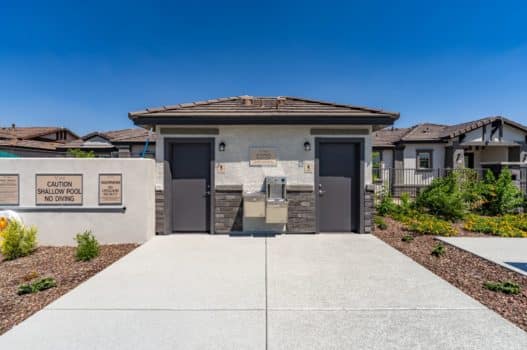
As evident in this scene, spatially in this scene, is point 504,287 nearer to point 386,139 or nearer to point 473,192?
point 473,192

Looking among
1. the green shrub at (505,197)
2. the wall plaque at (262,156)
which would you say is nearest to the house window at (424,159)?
the green shrub at (505,197)

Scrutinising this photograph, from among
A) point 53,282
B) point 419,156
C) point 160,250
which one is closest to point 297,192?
point 160,250

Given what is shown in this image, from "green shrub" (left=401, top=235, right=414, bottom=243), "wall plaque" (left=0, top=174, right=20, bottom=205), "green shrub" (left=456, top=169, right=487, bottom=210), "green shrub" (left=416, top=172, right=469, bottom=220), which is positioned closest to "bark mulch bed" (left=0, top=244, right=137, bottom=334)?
"wall plaque" (left=0, top=174, right=20, bottom=205)

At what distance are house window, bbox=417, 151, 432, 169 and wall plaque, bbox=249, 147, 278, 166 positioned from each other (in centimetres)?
1449

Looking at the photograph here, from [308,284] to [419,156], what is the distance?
1682 cm

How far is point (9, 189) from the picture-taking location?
6.07 metres

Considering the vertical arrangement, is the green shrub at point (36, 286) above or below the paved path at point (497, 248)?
below

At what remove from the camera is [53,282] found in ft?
13.2

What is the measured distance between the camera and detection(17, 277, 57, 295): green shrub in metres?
3.76

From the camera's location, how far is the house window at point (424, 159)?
17.3 meters

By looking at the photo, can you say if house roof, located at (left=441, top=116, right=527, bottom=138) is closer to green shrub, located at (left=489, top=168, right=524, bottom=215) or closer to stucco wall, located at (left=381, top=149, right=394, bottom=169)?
stucco wall, located at (left=381, top=149, right=394, bottom=169)

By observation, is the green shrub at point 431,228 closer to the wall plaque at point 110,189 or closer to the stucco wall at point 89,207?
the stucco wall at point 89,207

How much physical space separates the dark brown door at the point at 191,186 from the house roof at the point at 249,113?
77 cm

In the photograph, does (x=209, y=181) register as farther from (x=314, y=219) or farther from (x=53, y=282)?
(x=53, y=282)
